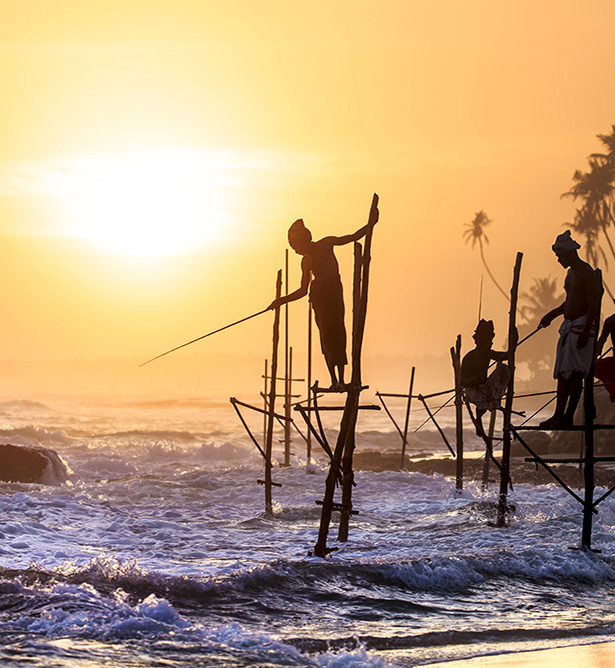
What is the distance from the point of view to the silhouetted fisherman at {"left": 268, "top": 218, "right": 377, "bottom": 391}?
11859 mm

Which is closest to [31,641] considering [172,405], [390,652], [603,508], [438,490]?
[390,652]

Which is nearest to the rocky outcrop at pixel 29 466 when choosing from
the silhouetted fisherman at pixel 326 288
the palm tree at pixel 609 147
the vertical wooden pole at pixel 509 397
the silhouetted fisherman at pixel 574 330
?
the vertical wooden pole at pixel 509 397

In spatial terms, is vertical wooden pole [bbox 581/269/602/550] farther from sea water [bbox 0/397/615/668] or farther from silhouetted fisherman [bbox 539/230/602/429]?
sea water [bbox 0/397/615/668]

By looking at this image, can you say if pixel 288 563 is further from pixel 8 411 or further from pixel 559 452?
pixel 8 411

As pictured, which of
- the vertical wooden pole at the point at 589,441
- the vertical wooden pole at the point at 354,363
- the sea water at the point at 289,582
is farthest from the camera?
the vertical wooden pole at the point at 354,363

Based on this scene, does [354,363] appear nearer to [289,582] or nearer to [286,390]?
[289,582]

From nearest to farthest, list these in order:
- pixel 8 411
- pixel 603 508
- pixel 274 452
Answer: pixel 603 508
pixel 274 452
pixel 8 411

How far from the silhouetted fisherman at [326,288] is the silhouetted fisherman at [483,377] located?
414 centimetres

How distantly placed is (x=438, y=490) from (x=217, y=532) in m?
8.99

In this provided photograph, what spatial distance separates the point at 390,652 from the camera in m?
8.26

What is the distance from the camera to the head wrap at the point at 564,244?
38.3 ft

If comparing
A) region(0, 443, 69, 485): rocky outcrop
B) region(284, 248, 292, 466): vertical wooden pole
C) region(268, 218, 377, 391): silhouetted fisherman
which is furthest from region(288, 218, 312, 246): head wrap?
region(0, 443, 69, 485): rocky outcrop

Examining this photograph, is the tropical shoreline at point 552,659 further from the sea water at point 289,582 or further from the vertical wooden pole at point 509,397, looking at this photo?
the vertical wooden pole at point 509,397

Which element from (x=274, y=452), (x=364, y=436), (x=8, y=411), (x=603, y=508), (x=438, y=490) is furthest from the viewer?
(x=8, y=411)
